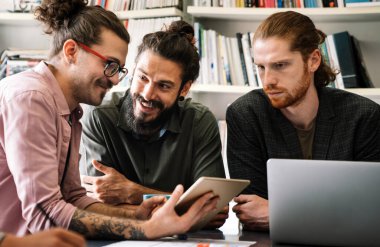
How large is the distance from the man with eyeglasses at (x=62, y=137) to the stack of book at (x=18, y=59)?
4.37ft

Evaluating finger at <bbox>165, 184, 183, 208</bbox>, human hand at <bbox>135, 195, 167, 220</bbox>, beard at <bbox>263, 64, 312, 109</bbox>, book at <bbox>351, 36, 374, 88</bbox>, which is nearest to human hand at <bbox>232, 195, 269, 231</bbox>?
human hand at <bbox>135, 195, 167, 220</bbox>

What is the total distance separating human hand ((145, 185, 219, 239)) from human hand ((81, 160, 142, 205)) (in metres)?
0.62

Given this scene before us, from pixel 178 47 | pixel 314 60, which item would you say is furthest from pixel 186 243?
pixel 314 60

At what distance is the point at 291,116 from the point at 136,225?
1.00 metres

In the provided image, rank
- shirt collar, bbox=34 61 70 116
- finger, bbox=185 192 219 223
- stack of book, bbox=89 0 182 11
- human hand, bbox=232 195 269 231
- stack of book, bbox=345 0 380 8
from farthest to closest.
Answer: stack of book, bbox=89 0 182 11
stack of book, bbox=345 0 380 8
human hand, bbox=232 195 269 231
shirt collar, bbox=34 61 70 116
finger, bbox=185 192 219 223

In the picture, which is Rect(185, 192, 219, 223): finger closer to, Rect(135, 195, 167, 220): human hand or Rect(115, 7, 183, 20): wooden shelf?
Rect(135, 195, 167, 220): human hand

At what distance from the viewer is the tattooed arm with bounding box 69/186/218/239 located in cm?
149

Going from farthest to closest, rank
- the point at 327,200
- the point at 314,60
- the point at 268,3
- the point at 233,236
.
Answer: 1. the point at 268,3
2. the point at 314,60
3. the point at 233,236
4. the point at 327,200

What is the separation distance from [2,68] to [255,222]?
2023mm

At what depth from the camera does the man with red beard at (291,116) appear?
218 centimetres

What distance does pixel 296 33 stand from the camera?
7.53 feet

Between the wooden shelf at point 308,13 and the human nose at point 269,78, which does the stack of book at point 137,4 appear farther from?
the human nose at point 269,78

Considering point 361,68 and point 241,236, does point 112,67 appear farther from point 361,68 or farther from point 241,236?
point 361,68

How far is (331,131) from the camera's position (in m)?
2.20
